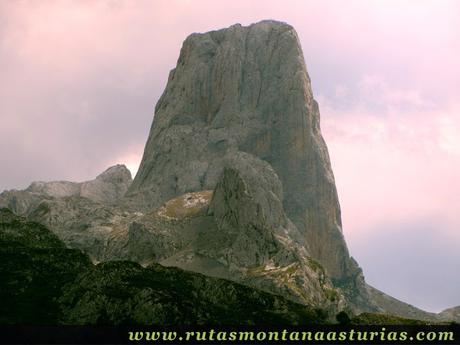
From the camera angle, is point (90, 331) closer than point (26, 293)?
Yes

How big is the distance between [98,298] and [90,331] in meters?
16.6

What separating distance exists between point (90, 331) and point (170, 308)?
19442 millimetres

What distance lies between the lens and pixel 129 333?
158750 mm

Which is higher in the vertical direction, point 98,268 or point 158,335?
point 98,268

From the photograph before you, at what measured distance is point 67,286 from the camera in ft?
636

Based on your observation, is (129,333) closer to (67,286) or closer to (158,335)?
(158,335)

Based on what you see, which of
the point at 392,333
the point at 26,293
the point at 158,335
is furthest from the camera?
the point at 26,293

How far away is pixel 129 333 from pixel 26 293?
3991cm

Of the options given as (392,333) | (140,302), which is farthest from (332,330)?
(140,302)

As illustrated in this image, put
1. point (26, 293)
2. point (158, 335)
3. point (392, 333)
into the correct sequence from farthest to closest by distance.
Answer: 1. point (26, 293)
2. point (392, 333)
3. point (158, 335)

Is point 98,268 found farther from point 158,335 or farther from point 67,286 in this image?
point 158,335

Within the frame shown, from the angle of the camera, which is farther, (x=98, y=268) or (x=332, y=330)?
(x=98, y=268)

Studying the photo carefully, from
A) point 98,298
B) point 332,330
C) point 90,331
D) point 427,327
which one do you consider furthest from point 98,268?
point 427,327

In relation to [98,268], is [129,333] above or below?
below
